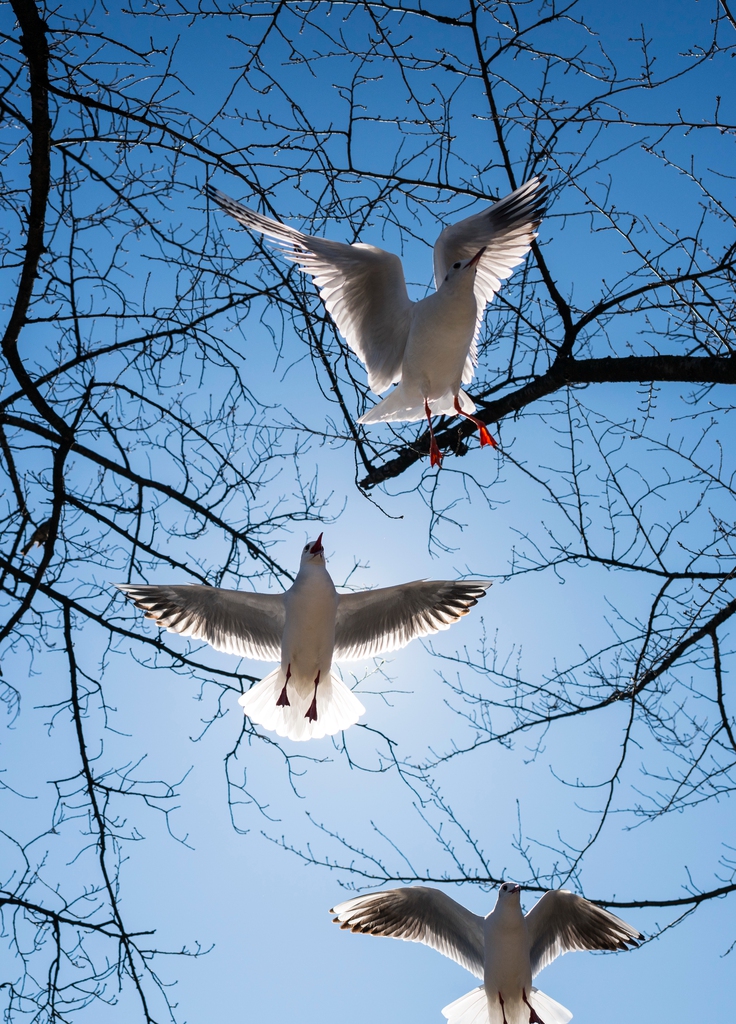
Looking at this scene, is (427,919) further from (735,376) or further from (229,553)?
(735,376)

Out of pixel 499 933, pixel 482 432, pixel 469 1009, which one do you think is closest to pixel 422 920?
pixel 499 933

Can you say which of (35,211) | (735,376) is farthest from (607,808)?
(35,211)

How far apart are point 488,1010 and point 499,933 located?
0.51 meters

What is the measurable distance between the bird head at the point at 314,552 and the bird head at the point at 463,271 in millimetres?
1495

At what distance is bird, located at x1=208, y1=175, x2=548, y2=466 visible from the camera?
15.4 feet

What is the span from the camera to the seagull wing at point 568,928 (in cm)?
504

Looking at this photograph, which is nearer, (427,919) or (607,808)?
(607,808)

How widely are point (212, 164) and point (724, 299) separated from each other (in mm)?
2356

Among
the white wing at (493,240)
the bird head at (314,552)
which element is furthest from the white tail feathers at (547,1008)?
the white wing at (493,240)

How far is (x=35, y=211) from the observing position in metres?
4.17

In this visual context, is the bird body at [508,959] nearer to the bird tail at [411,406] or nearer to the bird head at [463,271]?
the bird tail at [411,406]

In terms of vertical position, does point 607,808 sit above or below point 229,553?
below

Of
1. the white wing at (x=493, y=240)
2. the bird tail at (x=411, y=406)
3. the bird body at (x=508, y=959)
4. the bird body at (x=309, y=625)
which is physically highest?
the white wing at (x=493, y=240)

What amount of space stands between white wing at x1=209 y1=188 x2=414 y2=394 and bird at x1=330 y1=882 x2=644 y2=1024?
2.96 m
